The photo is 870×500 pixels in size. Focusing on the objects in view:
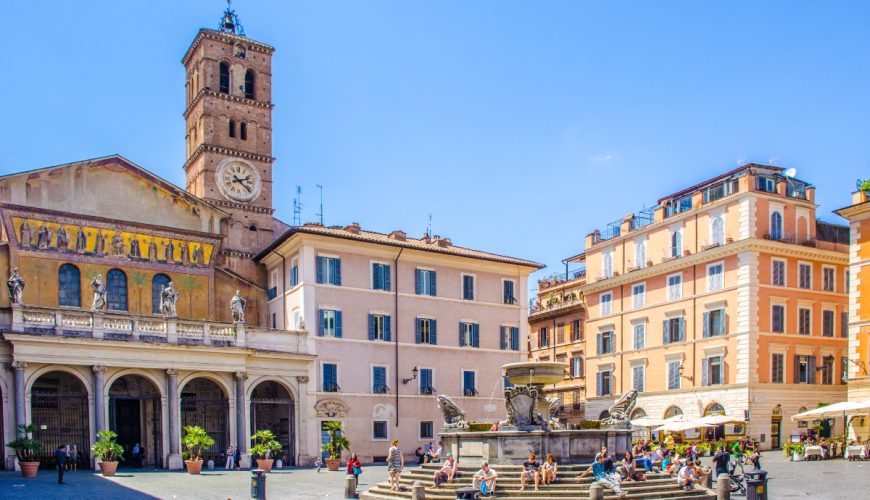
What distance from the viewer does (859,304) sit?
1574 inches

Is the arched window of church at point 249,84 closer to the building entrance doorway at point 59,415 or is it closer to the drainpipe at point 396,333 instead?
the drainpipe at point 396,333

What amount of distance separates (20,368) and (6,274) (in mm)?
5939

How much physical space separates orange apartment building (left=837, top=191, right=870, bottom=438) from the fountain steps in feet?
65.3

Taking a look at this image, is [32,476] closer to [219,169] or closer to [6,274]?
[6,274]

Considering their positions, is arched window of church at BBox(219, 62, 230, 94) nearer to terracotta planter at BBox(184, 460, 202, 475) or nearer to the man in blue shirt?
terracotta planter at BBox(184, 460, 202, 475)

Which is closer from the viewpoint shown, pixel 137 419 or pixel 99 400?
pixel 99 400

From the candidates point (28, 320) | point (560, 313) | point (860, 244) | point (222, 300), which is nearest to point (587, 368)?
point (560, 313)

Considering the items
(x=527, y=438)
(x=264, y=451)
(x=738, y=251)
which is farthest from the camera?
(x=738, y=251)

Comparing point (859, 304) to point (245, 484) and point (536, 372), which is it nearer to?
point (536, 372)

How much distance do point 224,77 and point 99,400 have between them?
22393 mm

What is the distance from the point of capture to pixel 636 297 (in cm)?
5125

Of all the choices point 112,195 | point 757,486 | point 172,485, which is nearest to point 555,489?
point 757,486

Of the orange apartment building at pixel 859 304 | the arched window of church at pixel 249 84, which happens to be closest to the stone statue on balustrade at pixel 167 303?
the arched window of church at pixel 249 84

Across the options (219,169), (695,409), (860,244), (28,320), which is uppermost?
(219,169)
